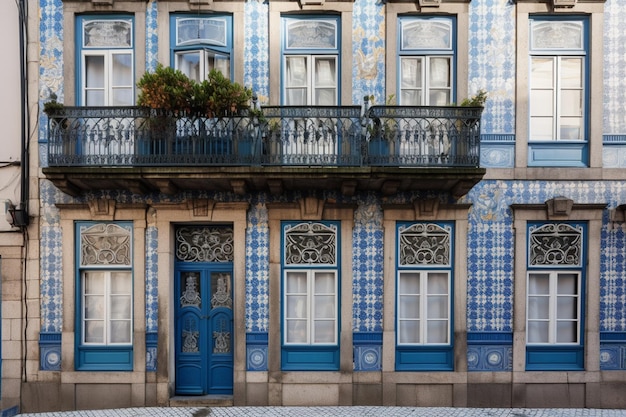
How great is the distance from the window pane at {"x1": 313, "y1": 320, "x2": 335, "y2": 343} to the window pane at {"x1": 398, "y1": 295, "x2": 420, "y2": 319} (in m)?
1.21

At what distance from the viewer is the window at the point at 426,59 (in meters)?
7.32

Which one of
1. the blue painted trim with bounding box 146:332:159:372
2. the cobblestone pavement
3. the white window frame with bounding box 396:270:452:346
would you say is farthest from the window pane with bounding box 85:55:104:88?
the white window frame with bounding box 396:270:452:346

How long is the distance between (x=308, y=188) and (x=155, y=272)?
2971 millimetres

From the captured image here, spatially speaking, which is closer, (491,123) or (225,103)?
(225,103)

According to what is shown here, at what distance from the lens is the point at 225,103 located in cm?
665

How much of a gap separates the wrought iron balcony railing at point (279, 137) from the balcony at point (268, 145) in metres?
0.02

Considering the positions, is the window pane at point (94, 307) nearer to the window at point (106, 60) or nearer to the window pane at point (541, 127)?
the window at point (106, 60)

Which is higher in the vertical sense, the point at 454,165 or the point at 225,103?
the point at 225,103

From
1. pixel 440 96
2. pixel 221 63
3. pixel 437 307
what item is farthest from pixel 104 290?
pixel 440 96

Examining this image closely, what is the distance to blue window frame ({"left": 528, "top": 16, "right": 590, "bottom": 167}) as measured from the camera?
288 inches

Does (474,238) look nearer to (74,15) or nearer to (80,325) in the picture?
(80,325)

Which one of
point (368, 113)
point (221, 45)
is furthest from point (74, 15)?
point (368, 113)

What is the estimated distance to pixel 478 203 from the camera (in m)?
7.30

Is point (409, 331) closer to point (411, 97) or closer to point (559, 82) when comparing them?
point (411, 97)
